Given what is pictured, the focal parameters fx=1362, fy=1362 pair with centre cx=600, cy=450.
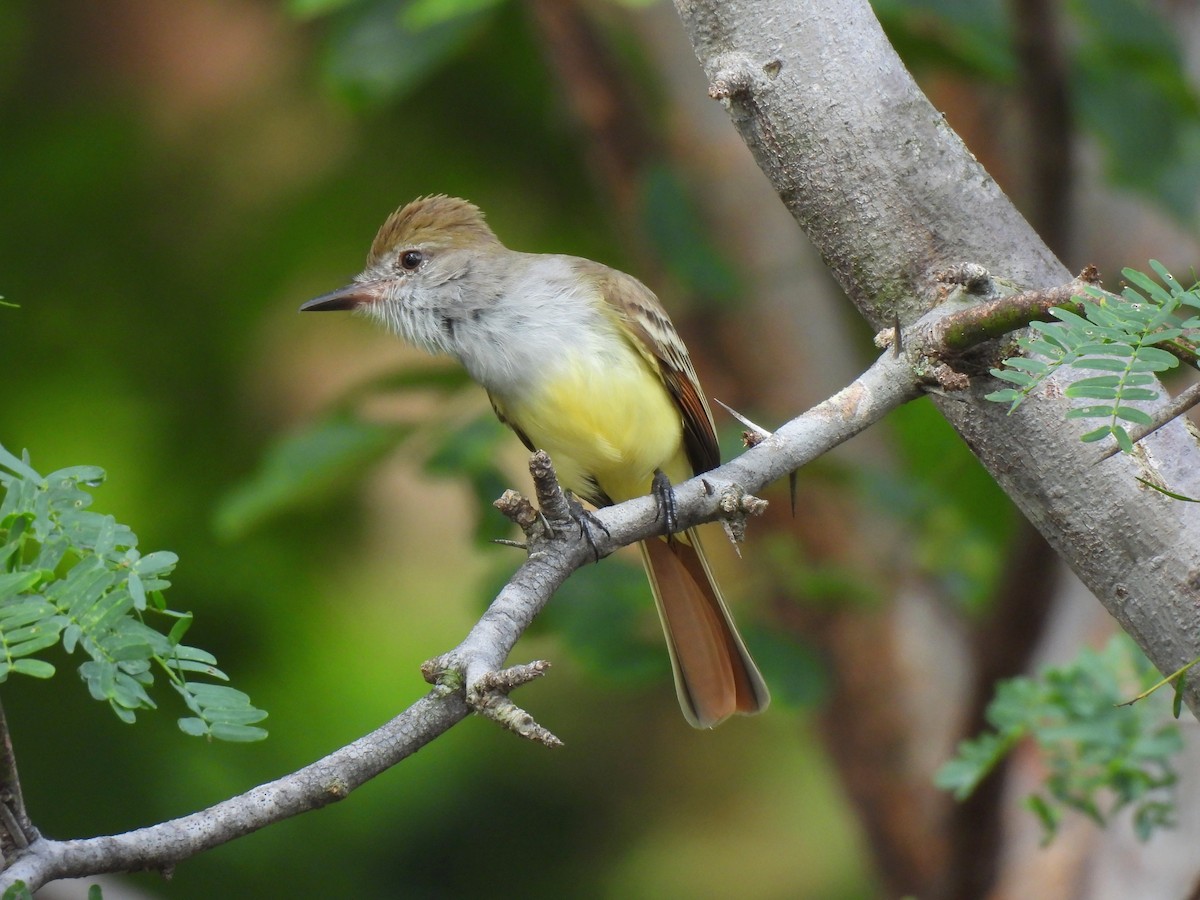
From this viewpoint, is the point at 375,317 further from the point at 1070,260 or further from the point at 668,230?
the point at 1070,260

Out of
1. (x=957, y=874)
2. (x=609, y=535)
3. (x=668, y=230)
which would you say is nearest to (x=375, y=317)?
(x=668, y=230)

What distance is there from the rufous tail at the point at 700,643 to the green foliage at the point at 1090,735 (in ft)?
1.75

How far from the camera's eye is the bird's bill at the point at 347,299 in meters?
3.64

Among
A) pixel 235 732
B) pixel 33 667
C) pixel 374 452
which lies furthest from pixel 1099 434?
pixel 374 452

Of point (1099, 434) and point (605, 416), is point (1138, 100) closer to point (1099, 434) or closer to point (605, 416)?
point (605, 416)

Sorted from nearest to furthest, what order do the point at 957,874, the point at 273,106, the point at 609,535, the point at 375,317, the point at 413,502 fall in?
the point at 609,535 < the point at 375,317 < the point at 957,874 < the point at 273,106 < the point at 413,502

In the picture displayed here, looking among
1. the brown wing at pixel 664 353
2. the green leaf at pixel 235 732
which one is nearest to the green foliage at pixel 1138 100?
the brown wing at pixel 664 353

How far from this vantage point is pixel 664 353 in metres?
3.59

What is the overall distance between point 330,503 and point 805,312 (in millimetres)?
1940

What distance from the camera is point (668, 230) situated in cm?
418

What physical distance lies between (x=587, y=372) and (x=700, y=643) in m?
0.73

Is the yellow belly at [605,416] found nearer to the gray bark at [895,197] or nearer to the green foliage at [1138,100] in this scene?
the gray bark at [895,197]

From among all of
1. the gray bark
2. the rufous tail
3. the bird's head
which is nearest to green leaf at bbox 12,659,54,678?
the gray bark

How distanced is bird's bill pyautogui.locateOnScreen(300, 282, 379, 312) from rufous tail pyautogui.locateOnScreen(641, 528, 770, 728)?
39.5 inches
